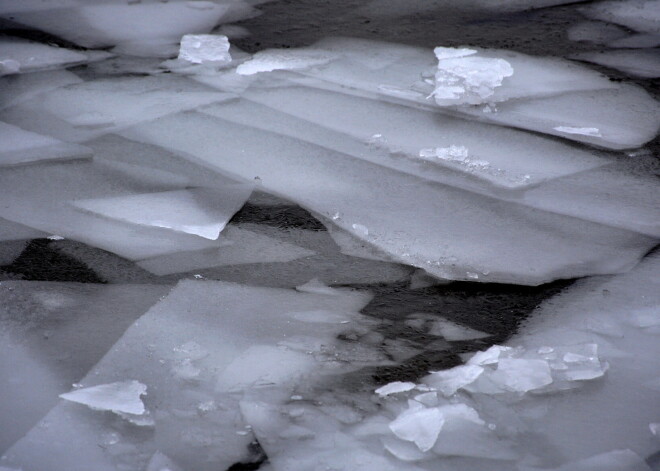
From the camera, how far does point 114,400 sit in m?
1.15

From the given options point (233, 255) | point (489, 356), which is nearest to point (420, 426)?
point (489, 356)

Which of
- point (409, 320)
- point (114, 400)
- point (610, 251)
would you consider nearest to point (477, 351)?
point (409, 320)

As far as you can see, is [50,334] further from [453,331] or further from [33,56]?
[33,56]

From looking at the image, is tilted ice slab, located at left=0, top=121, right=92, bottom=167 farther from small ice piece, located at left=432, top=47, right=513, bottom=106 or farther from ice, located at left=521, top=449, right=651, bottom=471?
ice, located at left=521, top=449, right=651, bottom=471

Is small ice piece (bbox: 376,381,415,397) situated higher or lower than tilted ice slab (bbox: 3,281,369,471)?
lower

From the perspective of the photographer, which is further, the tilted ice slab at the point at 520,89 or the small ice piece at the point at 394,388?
the tilted ice slab at the point at 520,89

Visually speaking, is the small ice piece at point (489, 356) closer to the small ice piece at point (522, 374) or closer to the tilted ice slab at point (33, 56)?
the small ice piece at point (522, 374)

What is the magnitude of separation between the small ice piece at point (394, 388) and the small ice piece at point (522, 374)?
14 centimetres

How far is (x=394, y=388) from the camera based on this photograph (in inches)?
47.1

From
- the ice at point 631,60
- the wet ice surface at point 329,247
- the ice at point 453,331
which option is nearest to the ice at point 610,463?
the wet ice surface at point 329,247

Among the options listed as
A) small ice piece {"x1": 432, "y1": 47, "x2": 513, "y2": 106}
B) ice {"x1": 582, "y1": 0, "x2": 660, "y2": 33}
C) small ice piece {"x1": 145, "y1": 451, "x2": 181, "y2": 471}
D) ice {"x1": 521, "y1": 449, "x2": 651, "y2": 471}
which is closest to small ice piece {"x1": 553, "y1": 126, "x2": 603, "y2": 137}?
small ice piece {"x1": 432, "y1": 47, "x2": 513, "y2": 106}

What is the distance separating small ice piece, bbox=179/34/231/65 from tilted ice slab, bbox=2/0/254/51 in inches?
3.9

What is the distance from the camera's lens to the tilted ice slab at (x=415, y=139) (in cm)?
180

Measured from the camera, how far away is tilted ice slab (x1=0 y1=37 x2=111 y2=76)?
2.30m
